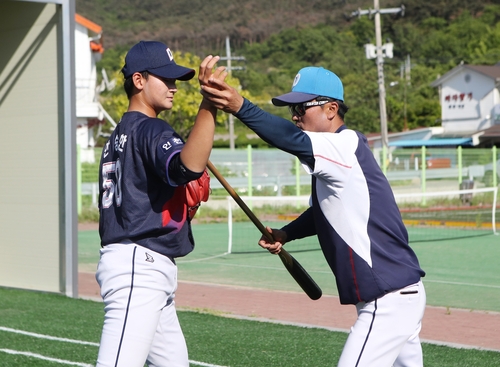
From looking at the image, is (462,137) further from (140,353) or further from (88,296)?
(140,353)

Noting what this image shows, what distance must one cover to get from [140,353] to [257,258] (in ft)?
36.7

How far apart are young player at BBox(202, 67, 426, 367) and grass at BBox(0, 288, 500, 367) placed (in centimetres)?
306

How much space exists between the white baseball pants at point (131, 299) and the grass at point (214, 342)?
296 cm

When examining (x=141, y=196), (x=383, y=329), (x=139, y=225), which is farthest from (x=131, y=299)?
(x=383, y=329)

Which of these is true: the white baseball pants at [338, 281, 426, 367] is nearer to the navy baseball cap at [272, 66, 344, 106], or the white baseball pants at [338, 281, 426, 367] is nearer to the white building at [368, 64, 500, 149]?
the navy baseball cap at [272, 66, 344, 106]

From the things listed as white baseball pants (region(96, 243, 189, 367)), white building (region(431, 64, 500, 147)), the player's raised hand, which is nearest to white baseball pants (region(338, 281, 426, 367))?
white baseball pants (region(96, 243, 189, 367))

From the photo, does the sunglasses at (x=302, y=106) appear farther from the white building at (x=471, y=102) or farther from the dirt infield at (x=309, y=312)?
the white building at (x=471, y=102)

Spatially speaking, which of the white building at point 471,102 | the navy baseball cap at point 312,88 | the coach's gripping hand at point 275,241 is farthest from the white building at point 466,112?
the navy baseball cap at point 312,88

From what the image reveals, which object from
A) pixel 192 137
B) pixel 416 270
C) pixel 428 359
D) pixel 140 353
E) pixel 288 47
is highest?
pixel 288 47

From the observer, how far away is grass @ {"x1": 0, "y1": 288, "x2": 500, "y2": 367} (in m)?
6.78

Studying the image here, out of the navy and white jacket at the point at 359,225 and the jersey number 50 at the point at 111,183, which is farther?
the jersey number 50 at the point at 111,183

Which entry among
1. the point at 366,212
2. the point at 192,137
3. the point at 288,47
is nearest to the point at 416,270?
the point at 366,212

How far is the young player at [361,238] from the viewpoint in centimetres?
362

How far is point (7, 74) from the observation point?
11000mm
